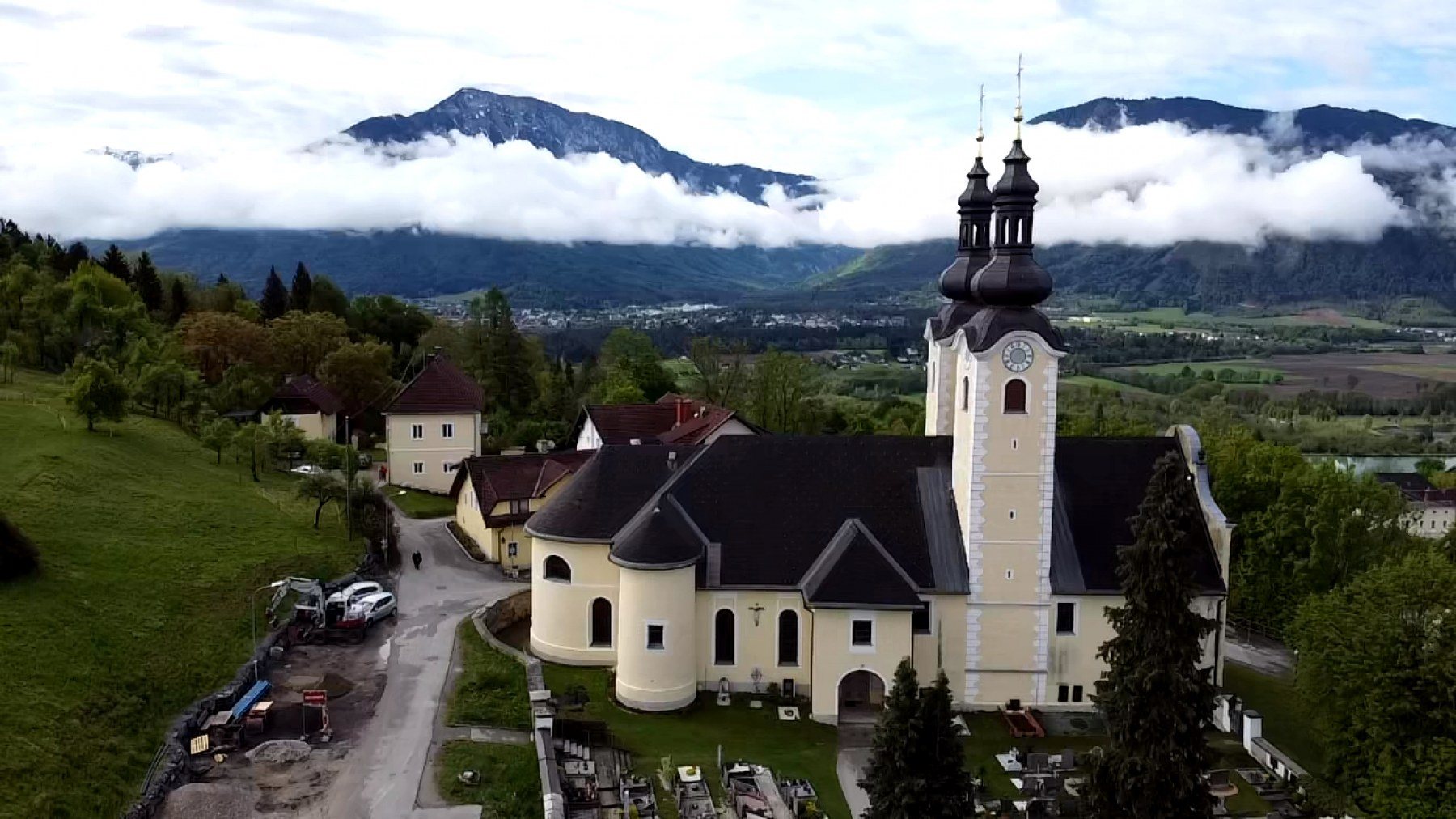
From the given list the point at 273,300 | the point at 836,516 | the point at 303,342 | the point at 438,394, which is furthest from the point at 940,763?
the point at 273,300

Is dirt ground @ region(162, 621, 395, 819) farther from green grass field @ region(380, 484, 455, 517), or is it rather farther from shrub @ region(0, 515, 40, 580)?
green grass field @ region(380, 484, 455, 517)

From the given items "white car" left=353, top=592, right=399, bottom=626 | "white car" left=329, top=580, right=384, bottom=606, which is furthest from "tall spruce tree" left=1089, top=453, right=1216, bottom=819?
"white car" left=329, top=580, right=384, bottom=606

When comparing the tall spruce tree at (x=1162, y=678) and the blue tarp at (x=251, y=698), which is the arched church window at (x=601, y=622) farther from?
the tall spruce tree at (x=1162, y=678)

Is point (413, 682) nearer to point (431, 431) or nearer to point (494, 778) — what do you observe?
point (494, 778)

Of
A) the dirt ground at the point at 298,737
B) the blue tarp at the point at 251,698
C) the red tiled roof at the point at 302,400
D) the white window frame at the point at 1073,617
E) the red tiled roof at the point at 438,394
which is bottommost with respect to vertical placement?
the dirt ground at the point at 298,737

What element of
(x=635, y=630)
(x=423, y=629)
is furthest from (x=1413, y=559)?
(x=423, y=629)

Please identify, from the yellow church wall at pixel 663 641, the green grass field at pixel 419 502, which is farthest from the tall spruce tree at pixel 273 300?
the yellow church wall at pixel 663 641
